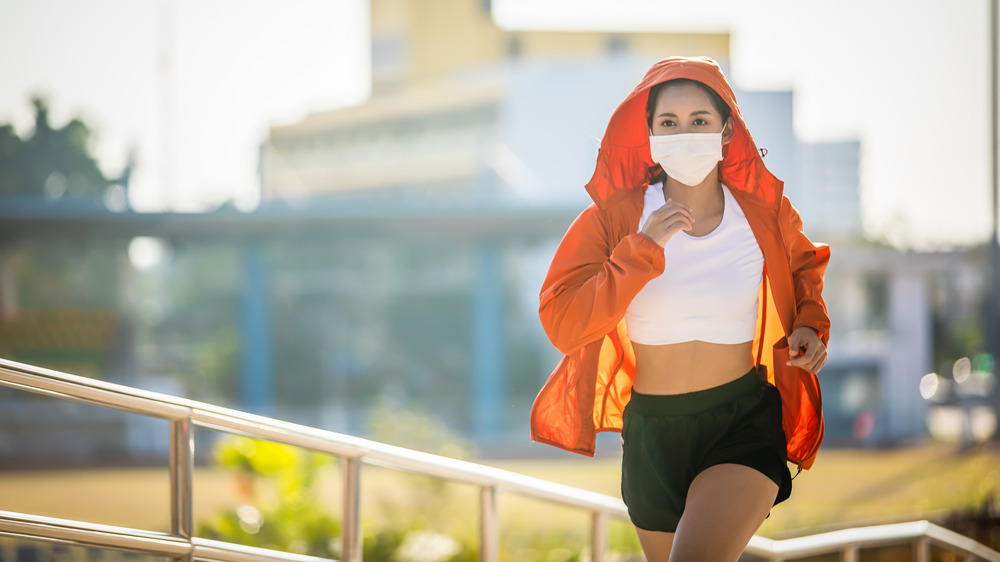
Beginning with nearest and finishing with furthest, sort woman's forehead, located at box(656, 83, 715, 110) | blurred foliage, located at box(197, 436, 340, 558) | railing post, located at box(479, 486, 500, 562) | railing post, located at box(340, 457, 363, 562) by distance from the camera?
woman's forehead, located at box(656, 83, 715, 110) < railing post, located at box(340, 457, 363, 562) < railing post, located at box(479, 486, 500, 562) < blurred foliage, located at box(197, 436, 340, 558)

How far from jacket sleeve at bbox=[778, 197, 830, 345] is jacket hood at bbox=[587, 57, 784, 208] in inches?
3.1

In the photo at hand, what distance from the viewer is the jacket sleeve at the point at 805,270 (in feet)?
7.45

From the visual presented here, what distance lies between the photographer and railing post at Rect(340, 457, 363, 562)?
2451mm

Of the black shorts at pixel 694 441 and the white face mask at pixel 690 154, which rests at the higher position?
the white face mask at pixel 690 154

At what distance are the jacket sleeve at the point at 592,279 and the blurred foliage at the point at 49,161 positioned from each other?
28624 mm

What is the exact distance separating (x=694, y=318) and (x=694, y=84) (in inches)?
23.3

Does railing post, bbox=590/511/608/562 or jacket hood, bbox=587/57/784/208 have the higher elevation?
jacket hood, bbox=587/57/784/208

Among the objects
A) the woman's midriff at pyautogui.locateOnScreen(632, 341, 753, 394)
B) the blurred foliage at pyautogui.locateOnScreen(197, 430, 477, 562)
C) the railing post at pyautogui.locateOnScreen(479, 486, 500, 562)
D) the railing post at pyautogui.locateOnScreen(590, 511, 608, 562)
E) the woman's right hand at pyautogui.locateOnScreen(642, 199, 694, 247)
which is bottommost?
the blurred foliage at pyautogui.locateOnScreen(197, 430, 477, 562)

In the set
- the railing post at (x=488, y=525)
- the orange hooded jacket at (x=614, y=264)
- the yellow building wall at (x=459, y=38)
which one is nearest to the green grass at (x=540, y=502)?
the railing post at (x=488, y=525)

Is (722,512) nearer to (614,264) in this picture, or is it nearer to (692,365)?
(692,365)

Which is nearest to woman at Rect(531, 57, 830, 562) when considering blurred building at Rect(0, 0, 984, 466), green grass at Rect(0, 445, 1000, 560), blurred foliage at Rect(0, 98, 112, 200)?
green grass at Rect(0, 445, 1000, 560)

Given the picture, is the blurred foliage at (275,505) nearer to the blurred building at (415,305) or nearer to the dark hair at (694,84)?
the dark hair at (694,84)

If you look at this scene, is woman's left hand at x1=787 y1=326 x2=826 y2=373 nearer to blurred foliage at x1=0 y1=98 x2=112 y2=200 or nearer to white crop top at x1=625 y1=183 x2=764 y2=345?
white crop top at x1=625 y1=183 x2=764 y2=345

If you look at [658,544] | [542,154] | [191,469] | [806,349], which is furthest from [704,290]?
[542,154]
